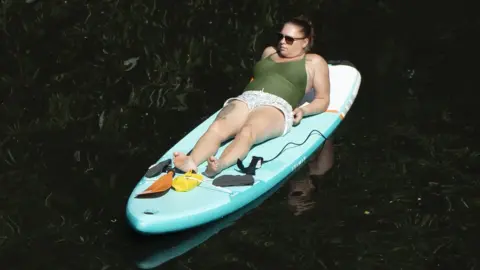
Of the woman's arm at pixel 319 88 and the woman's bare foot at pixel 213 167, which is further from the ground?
the woman's arm at pixel 319 88

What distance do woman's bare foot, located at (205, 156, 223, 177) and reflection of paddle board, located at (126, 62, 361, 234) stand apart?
0.04 m

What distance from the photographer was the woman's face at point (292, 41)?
5527 millimetres

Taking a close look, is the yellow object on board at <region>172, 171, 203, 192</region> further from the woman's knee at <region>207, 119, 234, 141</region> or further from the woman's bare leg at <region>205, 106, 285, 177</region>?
the woman's knee at <region>207, 119, 234, 141</region>

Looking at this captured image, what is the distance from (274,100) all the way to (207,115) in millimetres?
829

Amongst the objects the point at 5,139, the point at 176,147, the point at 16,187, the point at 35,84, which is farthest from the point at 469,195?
the point at 35,84

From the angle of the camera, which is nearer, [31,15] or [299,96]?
[299,96]

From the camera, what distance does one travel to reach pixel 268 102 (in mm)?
5402

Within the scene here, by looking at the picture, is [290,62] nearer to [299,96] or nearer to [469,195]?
[299,96]

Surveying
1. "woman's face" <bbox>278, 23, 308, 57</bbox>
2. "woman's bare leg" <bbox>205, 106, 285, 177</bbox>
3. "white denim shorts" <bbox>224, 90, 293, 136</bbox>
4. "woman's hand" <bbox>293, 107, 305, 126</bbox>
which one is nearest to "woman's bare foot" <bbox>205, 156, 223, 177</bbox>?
"woman's bare leg" <bbox>205, 106, 285, 177</bbox>

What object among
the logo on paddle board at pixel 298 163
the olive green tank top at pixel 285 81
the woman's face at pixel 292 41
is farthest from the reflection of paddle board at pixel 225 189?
the woman's face at pixel 292 41

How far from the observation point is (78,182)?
17.1ft

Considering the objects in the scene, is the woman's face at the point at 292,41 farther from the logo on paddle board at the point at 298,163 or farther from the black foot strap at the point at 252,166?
the black foot strap at the point at 252,166

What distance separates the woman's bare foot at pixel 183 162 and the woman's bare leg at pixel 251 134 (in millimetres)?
99

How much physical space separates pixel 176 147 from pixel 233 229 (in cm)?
85
